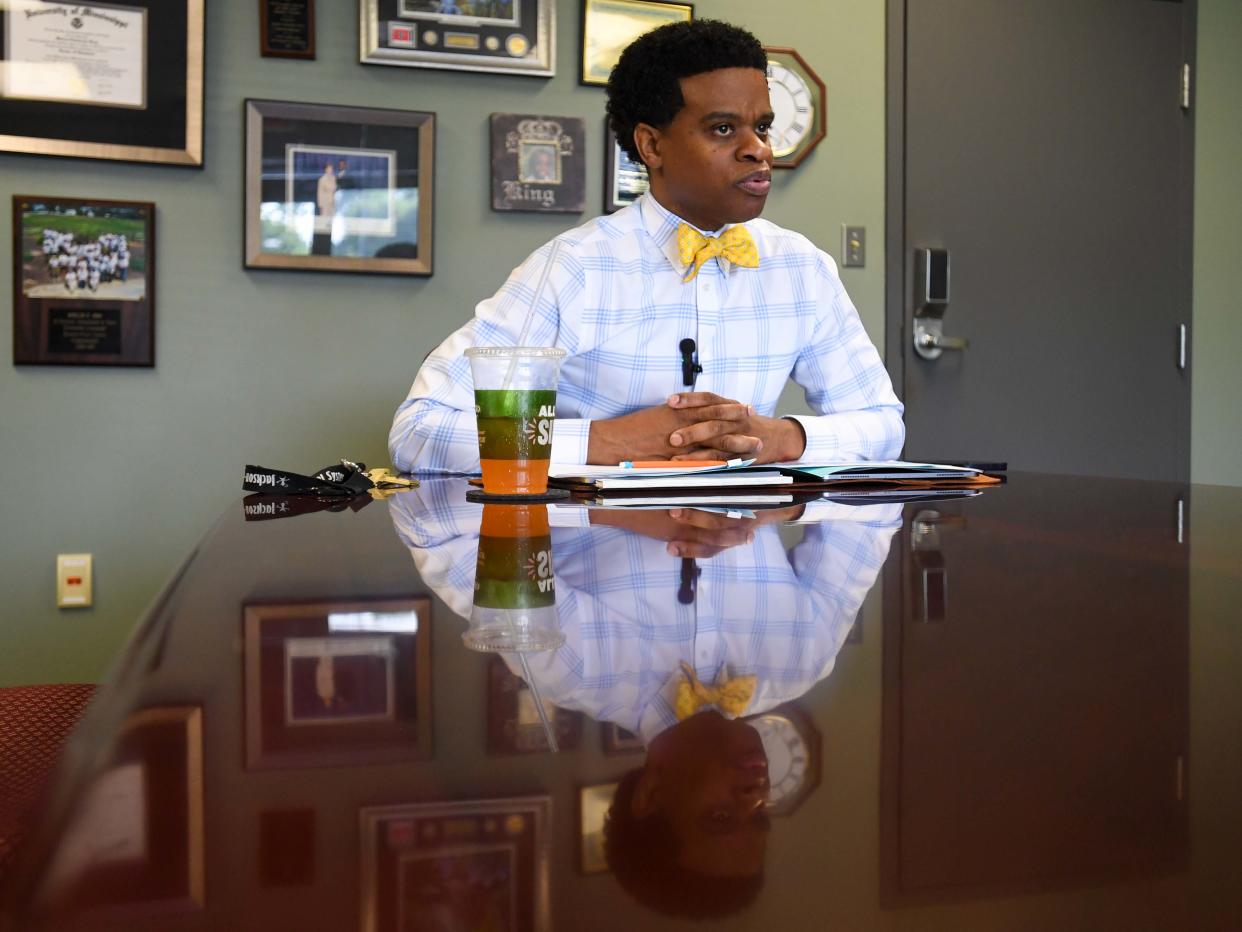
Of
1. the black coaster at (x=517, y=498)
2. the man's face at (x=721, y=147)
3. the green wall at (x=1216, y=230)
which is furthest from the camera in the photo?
the green wall at (x=1216, y=230)

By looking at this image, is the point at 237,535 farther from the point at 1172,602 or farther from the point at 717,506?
the point at 1172,602

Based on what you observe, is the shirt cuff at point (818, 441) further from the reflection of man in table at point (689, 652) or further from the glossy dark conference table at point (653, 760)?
the glossy dark conference table at point (653, 760)

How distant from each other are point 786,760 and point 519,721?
0.06 metres

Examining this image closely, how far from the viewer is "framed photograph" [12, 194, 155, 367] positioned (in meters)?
2.54

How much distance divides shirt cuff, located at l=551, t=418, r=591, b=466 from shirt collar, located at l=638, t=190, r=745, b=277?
21.1 inches

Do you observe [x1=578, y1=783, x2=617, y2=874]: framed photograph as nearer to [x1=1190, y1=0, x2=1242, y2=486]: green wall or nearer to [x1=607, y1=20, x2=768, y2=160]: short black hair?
[x1=607, y1=20, x2=768, y2=160]: short black hair

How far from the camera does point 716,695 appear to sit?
240 millimetres

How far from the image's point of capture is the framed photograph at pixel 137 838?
Result: 149 millimetres

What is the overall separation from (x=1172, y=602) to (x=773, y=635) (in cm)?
17

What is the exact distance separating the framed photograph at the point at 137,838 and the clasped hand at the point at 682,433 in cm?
119

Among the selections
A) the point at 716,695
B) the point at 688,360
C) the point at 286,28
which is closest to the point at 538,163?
the point at 286,28

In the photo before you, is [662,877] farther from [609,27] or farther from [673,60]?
[609,27]

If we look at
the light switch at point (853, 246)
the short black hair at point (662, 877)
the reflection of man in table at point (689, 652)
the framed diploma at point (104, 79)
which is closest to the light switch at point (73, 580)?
the framed diploma at point (104, 79)

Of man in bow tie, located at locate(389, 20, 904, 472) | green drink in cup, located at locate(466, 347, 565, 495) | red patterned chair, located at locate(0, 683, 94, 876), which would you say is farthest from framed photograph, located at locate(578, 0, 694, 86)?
red patterned chair, located at locate(0, 683, 94, 876)
